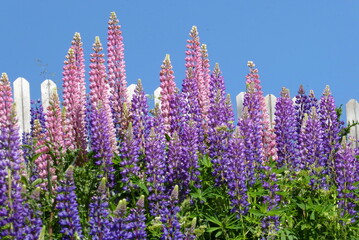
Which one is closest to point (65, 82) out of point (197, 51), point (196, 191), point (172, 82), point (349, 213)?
point (172, 82)

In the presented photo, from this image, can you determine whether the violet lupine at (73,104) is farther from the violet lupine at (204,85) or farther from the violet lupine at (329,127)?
the violet lupine at (329,127)

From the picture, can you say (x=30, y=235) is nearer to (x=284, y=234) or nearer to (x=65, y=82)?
(x=284, y=234)

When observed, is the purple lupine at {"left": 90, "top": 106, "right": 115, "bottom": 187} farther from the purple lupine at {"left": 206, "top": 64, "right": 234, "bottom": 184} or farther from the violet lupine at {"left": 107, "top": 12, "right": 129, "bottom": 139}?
the violet lupine at {"left": 107, "top": 12, "right": 129, "bottom": 139}

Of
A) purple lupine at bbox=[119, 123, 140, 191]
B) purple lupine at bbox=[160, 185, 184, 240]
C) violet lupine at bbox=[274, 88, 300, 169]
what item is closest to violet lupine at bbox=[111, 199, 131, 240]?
purple lupine at bbox=[160, 185, 184, 240]

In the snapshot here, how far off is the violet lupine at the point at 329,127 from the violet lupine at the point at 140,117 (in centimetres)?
178

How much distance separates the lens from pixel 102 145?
484cm

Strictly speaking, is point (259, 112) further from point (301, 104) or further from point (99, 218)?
point (99, 218)

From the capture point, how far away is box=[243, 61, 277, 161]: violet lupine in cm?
570

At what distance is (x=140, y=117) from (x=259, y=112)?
A: 126 cm

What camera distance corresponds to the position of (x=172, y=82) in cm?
601

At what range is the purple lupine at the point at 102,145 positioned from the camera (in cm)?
482

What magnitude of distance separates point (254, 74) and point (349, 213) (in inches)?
85.9

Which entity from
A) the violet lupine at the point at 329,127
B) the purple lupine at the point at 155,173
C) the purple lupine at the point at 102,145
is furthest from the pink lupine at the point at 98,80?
the violet lupine at the point at 329,127

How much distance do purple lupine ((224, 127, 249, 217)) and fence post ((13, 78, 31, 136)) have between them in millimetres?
7697
